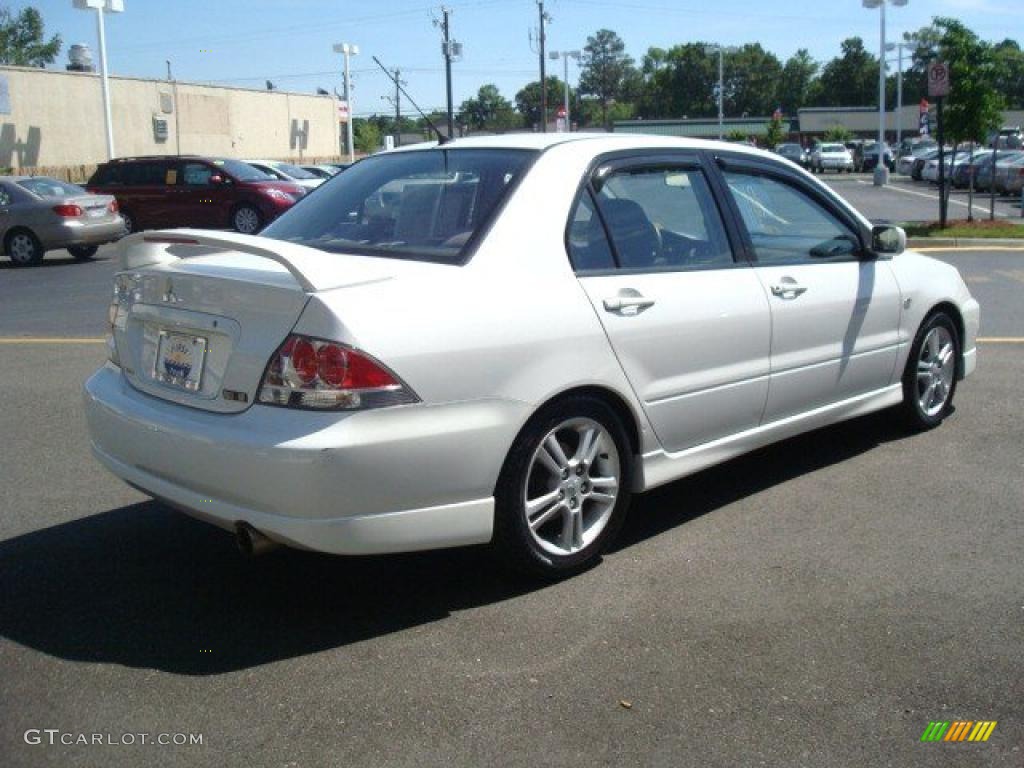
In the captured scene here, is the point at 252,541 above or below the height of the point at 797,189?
below

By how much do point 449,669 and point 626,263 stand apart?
179 cm

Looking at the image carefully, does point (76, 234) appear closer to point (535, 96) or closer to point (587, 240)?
point (587, 240)

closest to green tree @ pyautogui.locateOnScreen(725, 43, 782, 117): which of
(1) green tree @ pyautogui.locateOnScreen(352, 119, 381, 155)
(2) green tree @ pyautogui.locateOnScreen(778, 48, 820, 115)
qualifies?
(2) green tree @ pyautogui.locateOnScreen(778, 48, 820, 115)

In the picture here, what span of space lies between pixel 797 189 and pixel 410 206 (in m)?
2.08

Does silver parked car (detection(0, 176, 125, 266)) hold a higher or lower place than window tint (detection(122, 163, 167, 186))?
lower

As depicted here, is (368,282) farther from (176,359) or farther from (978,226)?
(978,226)

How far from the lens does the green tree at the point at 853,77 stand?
137 m

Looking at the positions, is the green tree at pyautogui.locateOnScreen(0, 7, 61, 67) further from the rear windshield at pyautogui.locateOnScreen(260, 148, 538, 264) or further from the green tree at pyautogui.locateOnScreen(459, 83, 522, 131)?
the rear windshield at pyautogui.locateOnScreen(260, 148, 538, 264)

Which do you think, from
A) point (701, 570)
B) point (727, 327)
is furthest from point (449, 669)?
point (727, 327)

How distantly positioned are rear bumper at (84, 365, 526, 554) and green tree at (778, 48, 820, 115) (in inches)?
5574

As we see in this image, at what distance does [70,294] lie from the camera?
1398 cm

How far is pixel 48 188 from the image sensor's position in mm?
18688

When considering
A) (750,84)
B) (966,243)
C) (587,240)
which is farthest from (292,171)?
(750,84)

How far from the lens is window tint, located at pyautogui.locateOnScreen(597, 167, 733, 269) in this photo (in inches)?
177
